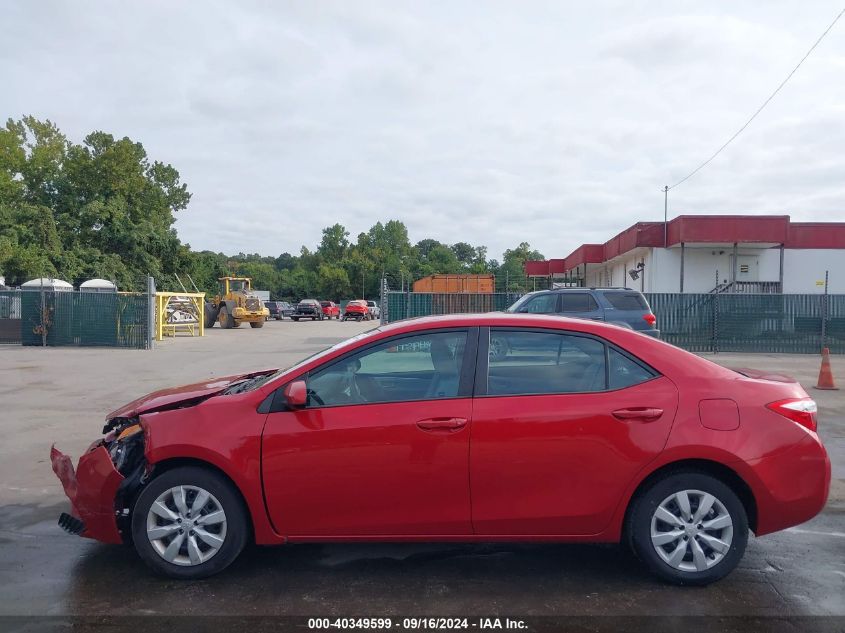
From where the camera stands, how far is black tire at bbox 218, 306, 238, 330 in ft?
120

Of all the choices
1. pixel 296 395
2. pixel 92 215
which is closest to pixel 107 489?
pixel 296 395

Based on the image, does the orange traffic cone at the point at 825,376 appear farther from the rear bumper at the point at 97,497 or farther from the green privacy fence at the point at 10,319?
the green privacy fence at the point at 10,319

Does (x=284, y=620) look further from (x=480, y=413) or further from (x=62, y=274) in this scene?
(x=62, y=274)

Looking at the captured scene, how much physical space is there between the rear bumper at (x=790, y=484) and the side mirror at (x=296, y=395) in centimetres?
264

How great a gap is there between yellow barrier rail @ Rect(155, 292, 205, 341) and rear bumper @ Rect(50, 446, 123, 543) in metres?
22.9

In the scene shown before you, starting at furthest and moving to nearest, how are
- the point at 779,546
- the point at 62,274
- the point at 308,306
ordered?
the point at 308,306 < the point at 62,274 < the point at 779,546

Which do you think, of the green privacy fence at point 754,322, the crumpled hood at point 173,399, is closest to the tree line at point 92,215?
the green privacy fence at point 754,322

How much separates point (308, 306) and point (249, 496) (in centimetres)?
4542

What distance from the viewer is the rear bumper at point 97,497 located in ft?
14.3

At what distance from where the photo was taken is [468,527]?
4172 millimetres

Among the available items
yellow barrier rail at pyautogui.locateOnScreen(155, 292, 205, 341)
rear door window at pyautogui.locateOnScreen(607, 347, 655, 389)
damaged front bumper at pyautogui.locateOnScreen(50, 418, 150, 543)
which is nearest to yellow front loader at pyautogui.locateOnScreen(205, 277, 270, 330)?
yellow barrier rail at pyautogui.locateOnScreen(155, 292, 205, 341)

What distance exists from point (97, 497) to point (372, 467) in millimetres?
1744

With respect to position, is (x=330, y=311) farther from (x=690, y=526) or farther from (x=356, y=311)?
(x=690, y=526)

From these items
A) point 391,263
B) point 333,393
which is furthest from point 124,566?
point 391,263
